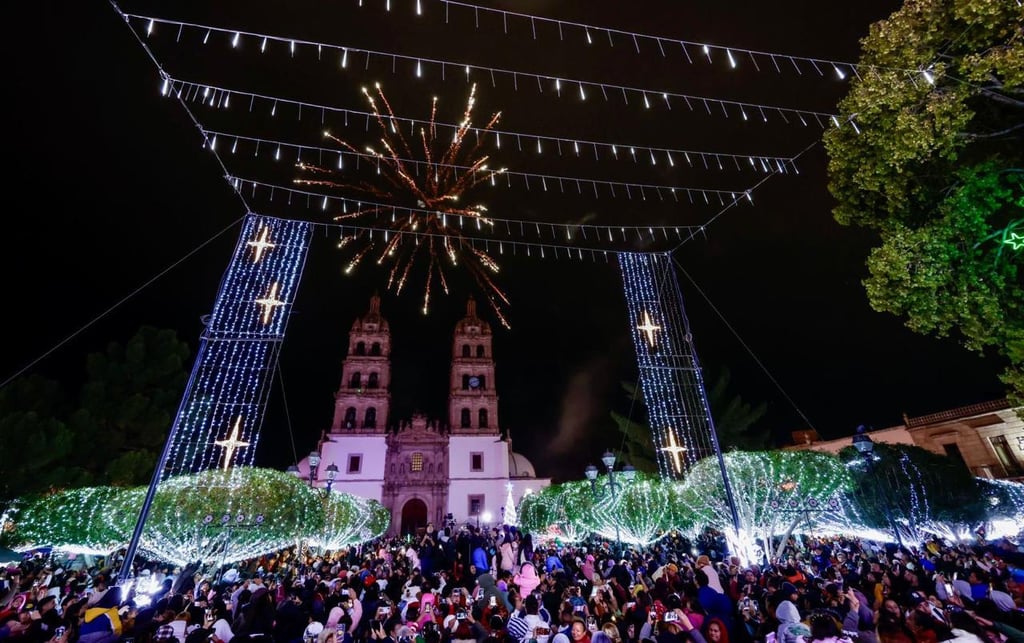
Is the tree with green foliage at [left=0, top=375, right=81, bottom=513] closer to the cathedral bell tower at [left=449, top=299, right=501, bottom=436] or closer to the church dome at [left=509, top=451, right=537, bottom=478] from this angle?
the cathedral bell tower at [left=449, top=299, right=501, bottom=436]

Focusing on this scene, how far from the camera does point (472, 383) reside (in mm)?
46062

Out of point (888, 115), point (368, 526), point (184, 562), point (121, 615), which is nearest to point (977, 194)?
point (888, 115)

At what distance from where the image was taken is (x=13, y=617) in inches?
286

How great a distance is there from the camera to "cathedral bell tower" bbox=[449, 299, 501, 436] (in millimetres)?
45134

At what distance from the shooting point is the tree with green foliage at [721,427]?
1558 inches

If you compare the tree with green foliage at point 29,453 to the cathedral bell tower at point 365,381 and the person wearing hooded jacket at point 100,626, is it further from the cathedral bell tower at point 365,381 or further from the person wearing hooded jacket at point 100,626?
the person wearing hooded jacket at point 100,626

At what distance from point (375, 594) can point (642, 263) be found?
1398 centimetres

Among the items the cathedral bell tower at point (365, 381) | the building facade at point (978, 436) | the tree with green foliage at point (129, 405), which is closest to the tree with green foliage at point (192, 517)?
the tree with green foliage at point (129, 405)

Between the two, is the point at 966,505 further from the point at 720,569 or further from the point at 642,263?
the point at 642,263

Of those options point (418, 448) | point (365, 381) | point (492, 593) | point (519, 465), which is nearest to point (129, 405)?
point (365, 381)

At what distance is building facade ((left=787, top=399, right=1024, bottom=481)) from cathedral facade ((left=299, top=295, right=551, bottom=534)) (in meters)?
27.1

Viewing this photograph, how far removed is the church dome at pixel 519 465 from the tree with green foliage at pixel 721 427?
11.1m

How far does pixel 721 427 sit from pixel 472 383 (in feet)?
75.8

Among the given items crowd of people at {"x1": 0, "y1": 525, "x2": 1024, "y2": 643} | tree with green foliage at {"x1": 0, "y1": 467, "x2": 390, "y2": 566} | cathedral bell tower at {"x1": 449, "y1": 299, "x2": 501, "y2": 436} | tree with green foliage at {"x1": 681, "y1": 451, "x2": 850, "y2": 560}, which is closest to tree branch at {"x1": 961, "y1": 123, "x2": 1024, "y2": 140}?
crowd of people at {"x1": 0, "y1": 525, "x2": 1024, "y2": 643}
